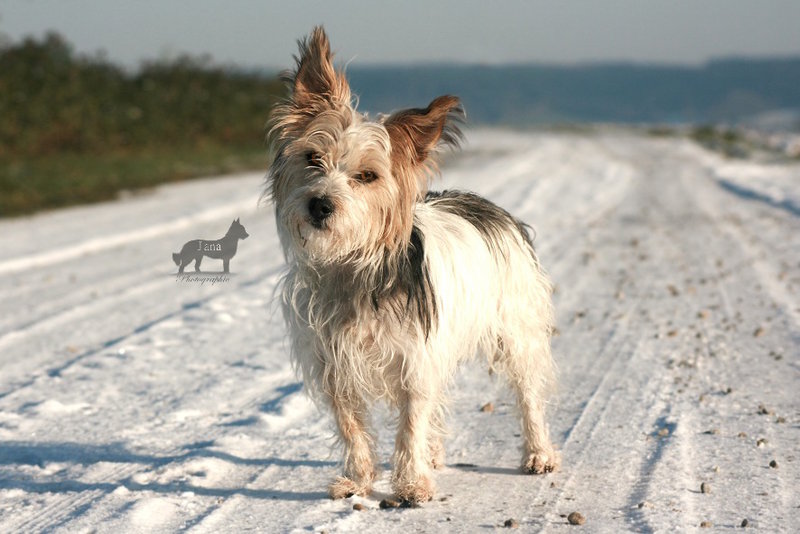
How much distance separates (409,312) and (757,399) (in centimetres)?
293

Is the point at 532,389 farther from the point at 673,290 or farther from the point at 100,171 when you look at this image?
the point at 100,171

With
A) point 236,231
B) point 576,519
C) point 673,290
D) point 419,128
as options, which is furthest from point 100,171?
point 576,519

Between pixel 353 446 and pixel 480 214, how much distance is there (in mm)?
1418

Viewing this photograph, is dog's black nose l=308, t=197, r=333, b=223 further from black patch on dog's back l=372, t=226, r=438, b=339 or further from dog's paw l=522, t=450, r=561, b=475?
dog's paw l=522, t=450, r=561, b=475

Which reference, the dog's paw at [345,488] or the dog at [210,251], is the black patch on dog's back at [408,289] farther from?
the dog at [210,251]

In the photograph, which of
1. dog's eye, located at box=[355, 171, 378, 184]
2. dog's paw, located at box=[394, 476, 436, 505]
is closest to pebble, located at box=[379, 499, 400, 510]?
dog's paw, located at box=[394, 476, 436, 505]

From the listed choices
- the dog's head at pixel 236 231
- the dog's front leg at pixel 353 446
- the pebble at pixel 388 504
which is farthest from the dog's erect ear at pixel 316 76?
the dog's head at pixel 236 231

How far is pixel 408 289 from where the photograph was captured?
436cm

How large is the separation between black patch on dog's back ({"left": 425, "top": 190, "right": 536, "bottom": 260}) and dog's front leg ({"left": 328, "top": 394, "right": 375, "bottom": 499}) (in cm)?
110

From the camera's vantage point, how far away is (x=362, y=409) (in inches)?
185

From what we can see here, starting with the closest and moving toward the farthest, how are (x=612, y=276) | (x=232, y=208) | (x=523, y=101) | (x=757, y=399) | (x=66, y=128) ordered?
(x=757, y=399), (x=612, y=276), (x=232, y=208), (x=66, y=128), (x=523, y=101)

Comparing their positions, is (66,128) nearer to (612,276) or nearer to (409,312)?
(612,276)

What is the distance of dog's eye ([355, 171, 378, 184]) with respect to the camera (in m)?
4.30

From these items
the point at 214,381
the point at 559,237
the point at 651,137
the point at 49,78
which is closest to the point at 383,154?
the point at 214,381
